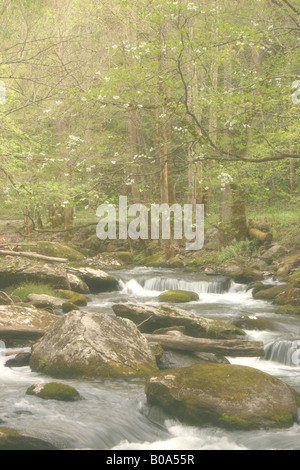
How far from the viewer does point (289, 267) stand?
16.4 m

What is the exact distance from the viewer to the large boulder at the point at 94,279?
15.8 meters

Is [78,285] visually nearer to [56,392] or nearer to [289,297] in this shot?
[289,297]

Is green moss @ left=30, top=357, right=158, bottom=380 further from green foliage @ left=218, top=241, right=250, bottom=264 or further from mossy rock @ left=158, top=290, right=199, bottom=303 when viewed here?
green foliage @ left=218, top=241, right=250, bottom=264

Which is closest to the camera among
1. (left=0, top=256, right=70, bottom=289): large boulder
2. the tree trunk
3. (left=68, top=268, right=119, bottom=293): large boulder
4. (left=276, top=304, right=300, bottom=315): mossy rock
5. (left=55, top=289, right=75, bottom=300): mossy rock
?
(left=276, top=304, right=300, bottom=315): mossy rock

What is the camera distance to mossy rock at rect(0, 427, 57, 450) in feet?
16.9

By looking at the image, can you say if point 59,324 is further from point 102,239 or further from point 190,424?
point 102,239

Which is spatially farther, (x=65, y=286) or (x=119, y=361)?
(x=65, y=286)

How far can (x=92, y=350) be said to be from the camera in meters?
7.70

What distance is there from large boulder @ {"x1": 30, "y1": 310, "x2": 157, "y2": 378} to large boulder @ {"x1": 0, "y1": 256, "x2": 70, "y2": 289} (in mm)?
5672

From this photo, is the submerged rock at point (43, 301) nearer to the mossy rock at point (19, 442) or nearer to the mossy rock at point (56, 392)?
the mossy rock at point (56, 392)

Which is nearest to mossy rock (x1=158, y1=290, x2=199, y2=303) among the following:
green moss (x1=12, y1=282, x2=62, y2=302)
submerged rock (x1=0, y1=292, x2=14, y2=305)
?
green moss (x1=12, y1=282, x2=62, y2=302)

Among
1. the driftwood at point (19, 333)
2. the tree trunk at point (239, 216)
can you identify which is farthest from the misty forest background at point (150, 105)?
the driftwood at point (19, 333)

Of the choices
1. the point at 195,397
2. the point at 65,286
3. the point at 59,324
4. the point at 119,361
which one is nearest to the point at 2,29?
the point at 65,286
